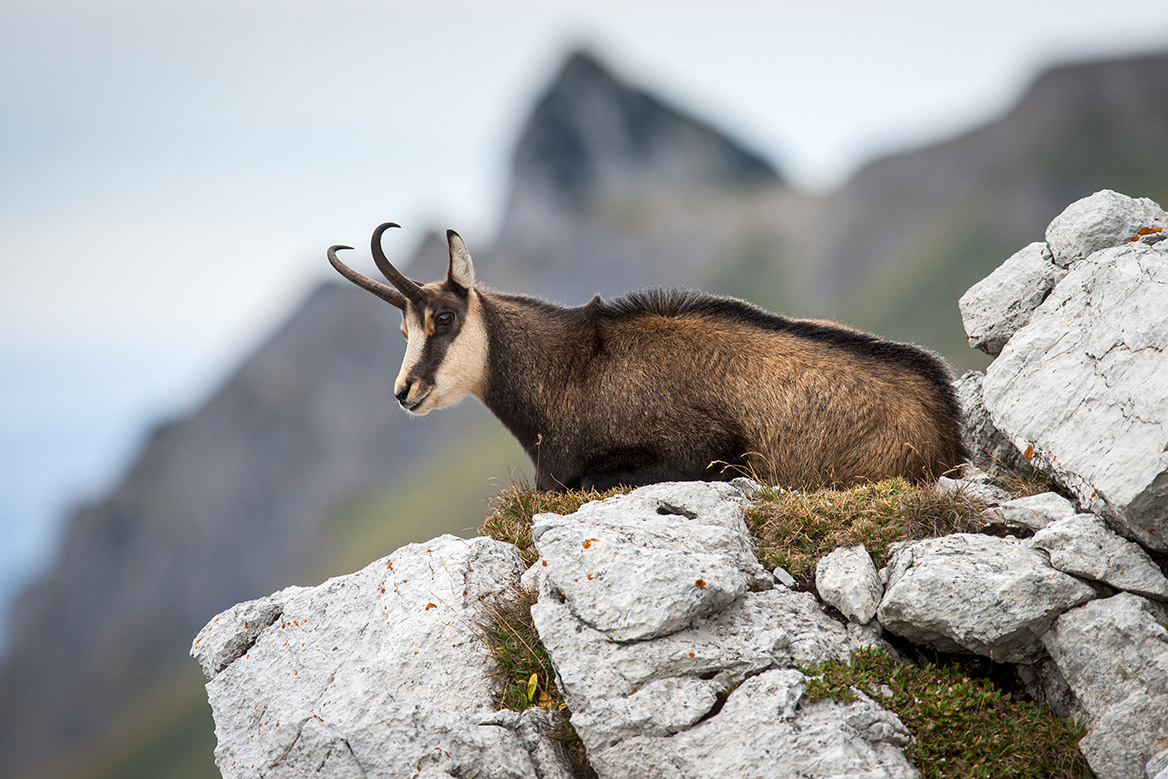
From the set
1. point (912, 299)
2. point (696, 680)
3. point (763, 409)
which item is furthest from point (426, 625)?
point (912, 299)

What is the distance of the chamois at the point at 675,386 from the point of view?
1202cm

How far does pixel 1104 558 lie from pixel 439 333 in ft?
25.7

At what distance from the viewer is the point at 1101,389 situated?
9.66m

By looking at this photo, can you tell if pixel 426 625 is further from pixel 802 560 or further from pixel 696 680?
pixel 802 560

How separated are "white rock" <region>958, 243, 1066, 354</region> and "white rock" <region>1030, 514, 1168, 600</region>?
3451mm

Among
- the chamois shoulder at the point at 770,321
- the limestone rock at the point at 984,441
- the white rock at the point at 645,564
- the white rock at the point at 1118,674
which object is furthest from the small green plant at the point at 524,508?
the white rock at the point at 1118,674

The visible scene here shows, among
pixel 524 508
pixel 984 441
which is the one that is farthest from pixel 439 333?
pixel 984 441

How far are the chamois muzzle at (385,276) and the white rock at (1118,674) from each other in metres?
7.87

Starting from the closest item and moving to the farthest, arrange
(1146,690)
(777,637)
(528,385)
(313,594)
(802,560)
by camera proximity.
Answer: (1146,690), (777,637), (802,560), (313,594), (528,385)

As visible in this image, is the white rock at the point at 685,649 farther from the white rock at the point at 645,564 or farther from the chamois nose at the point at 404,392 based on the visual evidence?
the chamois nose at the point at 404,392

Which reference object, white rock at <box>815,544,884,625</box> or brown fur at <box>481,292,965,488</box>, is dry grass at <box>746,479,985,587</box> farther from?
brown fur at <box>481,292,965,488</box>

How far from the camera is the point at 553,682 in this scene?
386 inches

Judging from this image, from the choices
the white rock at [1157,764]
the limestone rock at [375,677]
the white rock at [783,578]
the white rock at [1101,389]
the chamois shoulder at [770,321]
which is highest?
the white rock at [1101,389]

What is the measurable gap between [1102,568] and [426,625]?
6.26m
